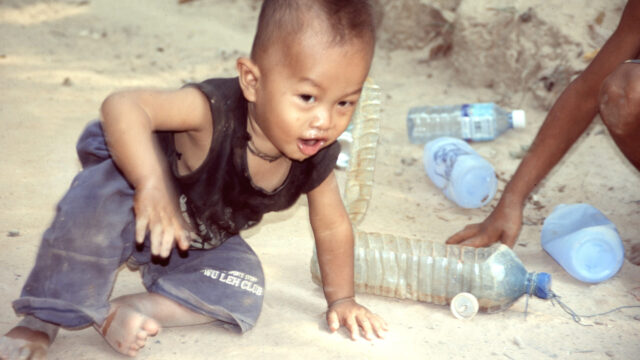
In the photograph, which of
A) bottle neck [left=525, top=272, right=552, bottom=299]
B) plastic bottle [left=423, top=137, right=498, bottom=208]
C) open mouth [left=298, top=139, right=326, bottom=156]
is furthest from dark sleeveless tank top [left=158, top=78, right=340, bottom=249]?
plastic bottle [left=423, top=137, right=498, bottom=208]

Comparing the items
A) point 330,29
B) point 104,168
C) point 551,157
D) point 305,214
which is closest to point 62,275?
point 104,168

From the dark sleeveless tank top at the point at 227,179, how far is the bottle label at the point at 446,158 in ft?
4.20

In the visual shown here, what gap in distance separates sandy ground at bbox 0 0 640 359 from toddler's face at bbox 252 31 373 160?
61 cm

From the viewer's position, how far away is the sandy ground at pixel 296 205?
2.04 m

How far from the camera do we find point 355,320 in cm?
206

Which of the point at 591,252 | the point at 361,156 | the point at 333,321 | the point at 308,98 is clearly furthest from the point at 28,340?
the point at 591,252

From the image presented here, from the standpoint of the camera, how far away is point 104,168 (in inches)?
75.2

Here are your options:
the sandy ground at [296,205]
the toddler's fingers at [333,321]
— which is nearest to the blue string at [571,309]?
the sandy ground at [296,205]

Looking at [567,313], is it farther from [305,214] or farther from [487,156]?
[487,156]

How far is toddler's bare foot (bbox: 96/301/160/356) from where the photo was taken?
1.82 m

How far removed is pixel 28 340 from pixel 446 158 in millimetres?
2039

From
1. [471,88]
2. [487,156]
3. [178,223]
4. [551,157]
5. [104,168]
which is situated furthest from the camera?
[471,88]

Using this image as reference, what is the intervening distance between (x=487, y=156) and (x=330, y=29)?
6.87 feet

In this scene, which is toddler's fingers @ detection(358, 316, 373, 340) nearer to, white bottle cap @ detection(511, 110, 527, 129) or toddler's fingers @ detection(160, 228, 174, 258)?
toddler's fingers @ detection(160, 228, 174, 258)
